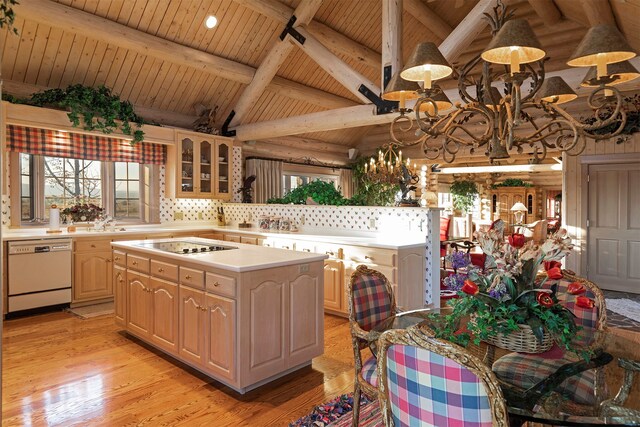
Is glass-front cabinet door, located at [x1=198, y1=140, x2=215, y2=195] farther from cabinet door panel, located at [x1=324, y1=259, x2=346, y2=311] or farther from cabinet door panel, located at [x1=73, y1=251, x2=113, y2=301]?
cabinet door panel, located at [x1=324, y1=259, x2=346, y2=311]

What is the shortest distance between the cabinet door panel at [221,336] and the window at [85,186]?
3.79 m

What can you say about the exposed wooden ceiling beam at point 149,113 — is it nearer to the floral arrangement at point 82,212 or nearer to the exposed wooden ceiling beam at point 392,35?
the floral arrangement at point 82,212

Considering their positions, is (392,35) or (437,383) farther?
(392,35)

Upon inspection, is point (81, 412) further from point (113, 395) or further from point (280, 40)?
point (280, 40)

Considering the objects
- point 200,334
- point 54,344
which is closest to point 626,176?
point 200,334

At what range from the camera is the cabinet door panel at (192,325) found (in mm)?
3072

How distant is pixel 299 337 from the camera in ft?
10.5

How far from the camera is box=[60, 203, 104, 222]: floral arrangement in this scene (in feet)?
18.2

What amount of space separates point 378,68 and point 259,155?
9.37ft

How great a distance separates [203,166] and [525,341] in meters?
6.05

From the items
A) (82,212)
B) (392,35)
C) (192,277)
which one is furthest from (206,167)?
(192,277)

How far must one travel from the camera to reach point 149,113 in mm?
6637

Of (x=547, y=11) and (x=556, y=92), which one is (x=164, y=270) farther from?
(x=547, y=11)

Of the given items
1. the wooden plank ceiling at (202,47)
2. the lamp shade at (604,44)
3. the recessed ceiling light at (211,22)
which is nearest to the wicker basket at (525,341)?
the lamp shade at (604,44)
